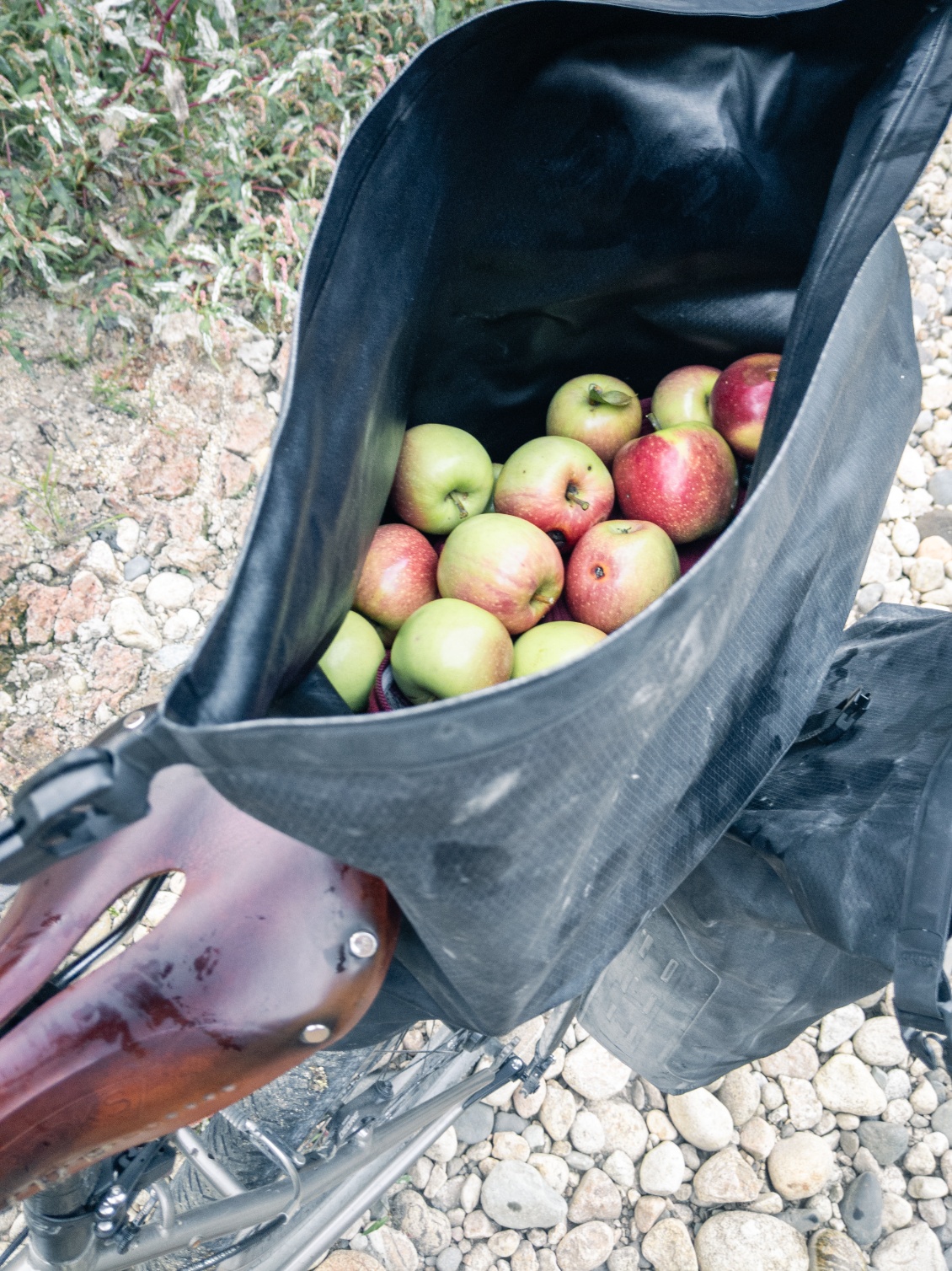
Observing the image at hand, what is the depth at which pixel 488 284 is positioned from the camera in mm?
1158

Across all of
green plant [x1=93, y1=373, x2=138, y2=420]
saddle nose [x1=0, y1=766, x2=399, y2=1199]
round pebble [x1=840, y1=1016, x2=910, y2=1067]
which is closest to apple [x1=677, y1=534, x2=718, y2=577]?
saddle nose [x1=0, y1=766, x2=399, y2=1199]

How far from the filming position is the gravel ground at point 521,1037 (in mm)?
1714

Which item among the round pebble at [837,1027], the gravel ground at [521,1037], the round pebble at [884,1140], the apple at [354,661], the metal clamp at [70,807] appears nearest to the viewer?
the metal clamp at [70,807]

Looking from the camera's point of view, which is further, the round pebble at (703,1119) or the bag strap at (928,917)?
the round pebble at (703,1119)

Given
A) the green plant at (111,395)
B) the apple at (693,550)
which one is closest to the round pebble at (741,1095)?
the apple at (693,550)

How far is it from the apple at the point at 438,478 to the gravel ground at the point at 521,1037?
1.07 meters

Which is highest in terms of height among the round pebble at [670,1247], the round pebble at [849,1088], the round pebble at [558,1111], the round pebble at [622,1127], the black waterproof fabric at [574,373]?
the black waterproof fabric at [574,373]

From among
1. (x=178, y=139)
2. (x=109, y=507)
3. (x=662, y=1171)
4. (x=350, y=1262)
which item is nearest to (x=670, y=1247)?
(x=662, y=1171)

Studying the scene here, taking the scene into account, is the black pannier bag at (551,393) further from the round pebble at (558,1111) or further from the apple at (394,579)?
the round pebble at (558,1111)

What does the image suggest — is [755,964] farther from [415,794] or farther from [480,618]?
[415,794]

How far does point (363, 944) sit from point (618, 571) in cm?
56

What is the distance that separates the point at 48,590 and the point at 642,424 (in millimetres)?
1424

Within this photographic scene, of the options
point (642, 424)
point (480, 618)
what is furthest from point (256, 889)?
point (642, 424)

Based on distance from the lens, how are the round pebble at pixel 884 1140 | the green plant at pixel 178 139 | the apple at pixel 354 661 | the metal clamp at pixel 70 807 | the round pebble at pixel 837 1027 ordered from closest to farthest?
the metal clamp at pixel 70 807 < the apple at pixel 354 661 < the round pebble at pixel 884 1140 < the round pebble at pixel 837 1027 < the green plant at pixel 178 139
